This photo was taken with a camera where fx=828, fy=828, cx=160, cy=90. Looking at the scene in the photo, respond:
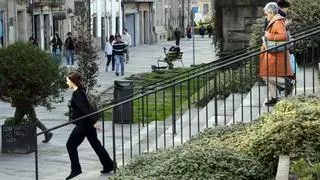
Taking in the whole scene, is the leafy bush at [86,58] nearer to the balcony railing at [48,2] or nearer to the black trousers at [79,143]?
the black trousers at [79,143]

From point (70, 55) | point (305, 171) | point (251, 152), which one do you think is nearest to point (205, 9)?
point (70, 55)

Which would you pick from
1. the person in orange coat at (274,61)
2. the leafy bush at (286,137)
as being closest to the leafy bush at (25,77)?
the person in orange coat at (274,61)

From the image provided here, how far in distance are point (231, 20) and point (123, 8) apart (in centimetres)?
4485

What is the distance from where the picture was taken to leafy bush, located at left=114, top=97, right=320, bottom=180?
7520 mm

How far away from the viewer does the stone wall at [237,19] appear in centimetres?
2050

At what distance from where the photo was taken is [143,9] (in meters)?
69.6

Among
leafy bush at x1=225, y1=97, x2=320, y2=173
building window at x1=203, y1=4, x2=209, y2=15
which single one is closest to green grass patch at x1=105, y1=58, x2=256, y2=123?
leafy bush at x1=225, y1=97, x2=320, y2=173

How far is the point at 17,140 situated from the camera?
14.0 m

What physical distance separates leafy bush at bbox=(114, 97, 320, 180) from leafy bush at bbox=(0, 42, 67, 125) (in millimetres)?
5902

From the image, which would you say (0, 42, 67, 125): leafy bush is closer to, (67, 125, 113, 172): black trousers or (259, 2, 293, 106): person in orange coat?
(67, 125, 113, 172): black trousers

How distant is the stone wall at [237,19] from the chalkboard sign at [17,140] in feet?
25.6

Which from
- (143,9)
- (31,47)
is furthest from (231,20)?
(143,9)

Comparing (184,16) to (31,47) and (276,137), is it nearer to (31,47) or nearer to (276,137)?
(31,47)

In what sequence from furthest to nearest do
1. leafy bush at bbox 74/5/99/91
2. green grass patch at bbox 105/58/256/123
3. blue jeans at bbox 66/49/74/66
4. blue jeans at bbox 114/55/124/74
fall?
1. blue jeans at bbox 66/49/74/66
2. blue jeans at bbox 114/55/124/74
3. leafy bush at bbox 74/5/99/91
4. green grass patch at bbox 105/58/256/123
